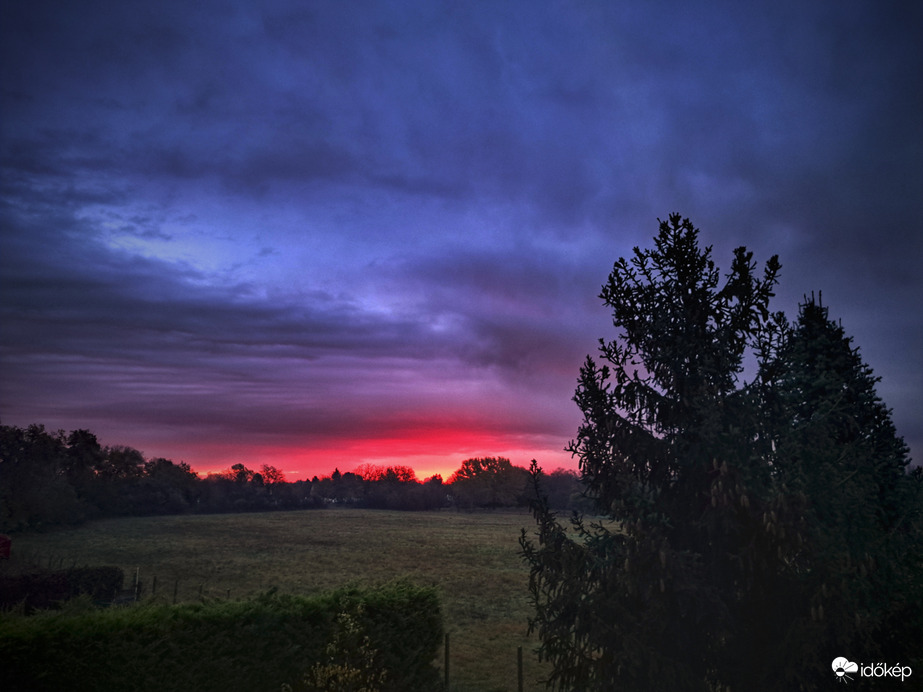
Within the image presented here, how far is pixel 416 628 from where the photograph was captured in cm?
1450

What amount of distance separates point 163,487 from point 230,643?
110494mm

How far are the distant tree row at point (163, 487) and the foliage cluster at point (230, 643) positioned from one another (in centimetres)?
2597

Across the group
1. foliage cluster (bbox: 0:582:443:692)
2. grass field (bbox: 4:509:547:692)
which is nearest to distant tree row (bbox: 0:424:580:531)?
grass field (bbox: 4:509:547:692)

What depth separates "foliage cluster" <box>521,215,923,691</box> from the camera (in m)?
8.33

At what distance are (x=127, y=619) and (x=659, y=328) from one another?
1086cm

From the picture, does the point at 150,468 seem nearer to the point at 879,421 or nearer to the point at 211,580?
the point at 211,580

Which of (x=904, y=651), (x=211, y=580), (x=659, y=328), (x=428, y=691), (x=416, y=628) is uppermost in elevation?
(x=659, y=328)

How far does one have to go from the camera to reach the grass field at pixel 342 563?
21.7 metres

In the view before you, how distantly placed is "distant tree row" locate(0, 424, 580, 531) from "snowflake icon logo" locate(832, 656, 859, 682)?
29.6 m

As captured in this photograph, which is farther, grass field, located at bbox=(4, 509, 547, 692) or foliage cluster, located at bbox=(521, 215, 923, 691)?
grass field, located at bbox=(4, 509, 547, 692)

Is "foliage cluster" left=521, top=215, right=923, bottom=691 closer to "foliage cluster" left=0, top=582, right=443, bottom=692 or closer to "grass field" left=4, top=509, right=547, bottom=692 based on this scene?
"grass field" left=4, top=509, right=547, bottom=692

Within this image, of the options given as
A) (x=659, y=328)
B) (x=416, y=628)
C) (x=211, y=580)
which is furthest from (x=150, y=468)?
(x=659, y=328)

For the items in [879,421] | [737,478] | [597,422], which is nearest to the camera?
[737,478]

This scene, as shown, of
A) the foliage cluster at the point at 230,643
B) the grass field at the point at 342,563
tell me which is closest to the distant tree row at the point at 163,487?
the grass field at the point at 342,563
